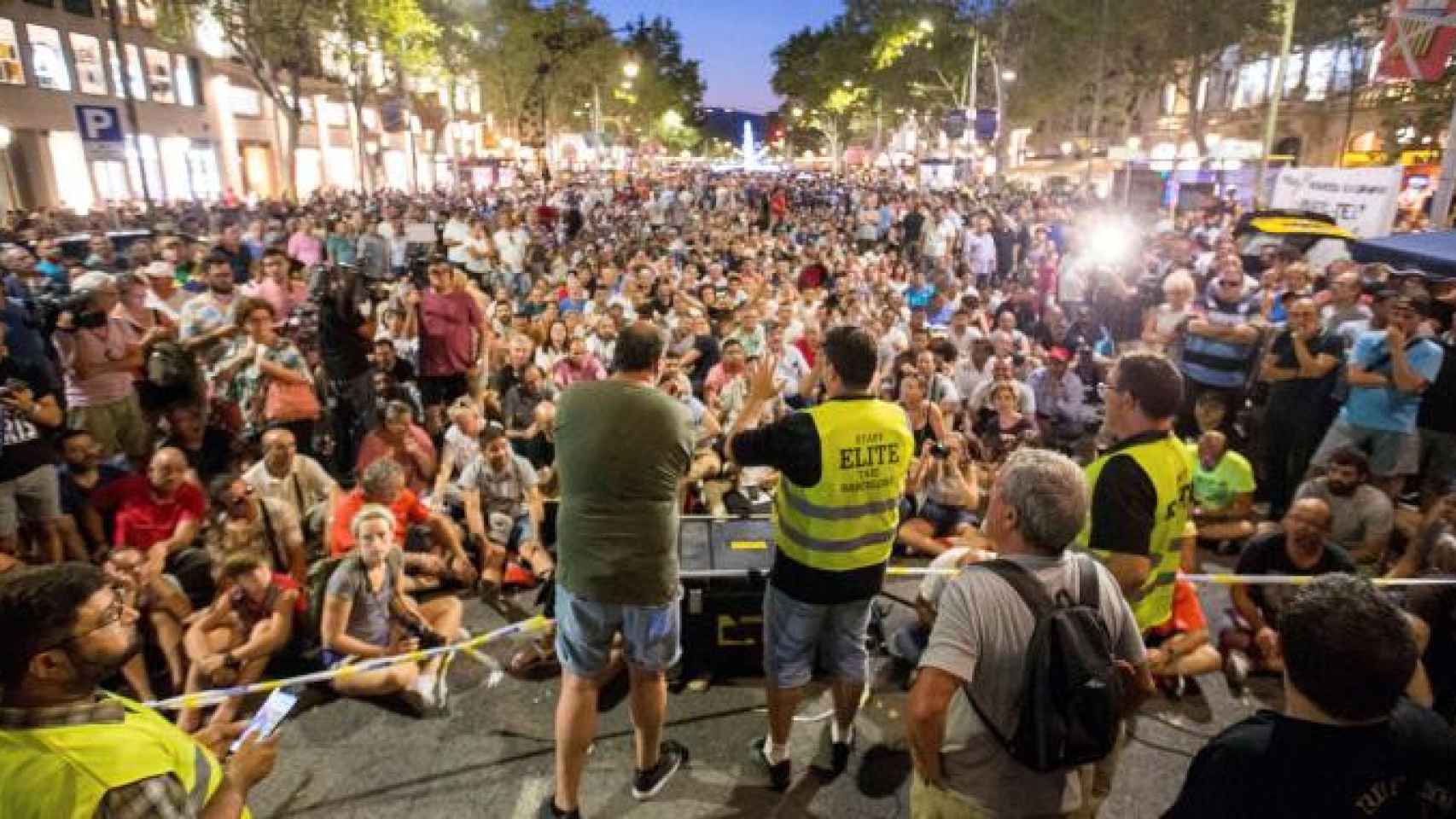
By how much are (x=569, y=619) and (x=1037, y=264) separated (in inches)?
510

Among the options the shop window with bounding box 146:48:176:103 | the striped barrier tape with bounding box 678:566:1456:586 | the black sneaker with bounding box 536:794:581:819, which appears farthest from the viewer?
the shop window with bounding box 146:48:176:103

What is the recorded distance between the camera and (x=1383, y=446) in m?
5.89

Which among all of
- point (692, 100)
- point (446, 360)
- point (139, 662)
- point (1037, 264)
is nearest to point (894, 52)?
point (1037, 264)

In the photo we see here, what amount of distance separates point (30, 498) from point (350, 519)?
2068mm

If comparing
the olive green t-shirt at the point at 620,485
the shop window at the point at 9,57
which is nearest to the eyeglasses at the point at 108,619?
the olive green t-shirt at the point at 620,485

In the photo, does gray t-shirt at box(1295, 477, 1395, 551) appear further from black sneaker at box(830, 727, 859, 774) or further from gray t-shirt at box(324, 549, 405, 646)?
gray t-shirt at box(324, 549, 405, 646)

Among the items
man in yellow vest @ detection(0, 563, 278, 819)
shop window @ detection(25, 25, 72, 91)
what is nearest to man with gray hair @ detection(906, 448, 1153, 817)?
man in yellow vest @ detection(0, 563, 278, 819)

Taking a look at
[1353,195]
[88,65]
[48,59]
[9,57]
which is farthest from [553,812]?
[88,65]

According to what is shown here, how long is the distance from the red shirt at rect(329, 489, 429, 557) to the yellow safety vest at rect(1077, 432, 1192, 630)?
13.1 feet

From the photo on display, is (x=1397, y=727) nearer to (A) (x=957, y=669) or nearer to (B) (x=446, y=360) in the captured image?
(A) (x=957, y=669)

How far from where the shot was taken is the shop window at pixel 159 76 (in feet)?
100

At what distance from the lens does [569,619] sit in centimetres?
330

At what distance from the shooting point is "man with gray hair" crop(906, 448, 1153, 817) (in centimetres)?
200

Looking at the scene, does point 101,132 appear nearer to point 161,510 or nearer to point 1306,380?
point 161,510
